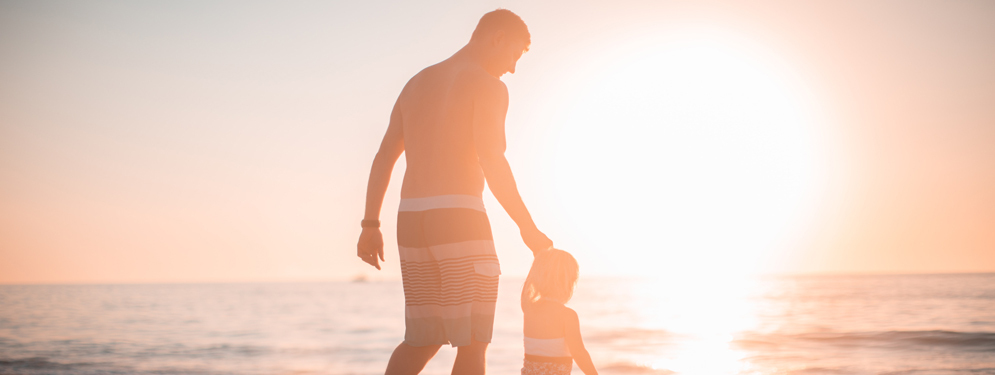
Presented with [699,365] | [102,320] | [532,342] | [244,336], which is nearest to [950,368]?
[699,365]

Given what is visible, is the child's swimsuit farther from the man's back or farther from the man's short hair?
the man's short hair

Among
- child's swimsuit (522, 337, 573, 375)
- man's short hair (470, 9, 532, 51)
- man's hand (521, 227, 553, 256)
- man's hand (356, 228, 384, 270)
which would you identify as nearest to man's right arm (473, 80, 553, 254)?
man's hand (521, 227, 553, 256)

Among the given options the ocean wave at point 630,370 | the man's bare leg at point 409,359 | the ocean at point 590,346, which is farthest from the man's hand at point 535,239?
the ocean wave at point 630,370

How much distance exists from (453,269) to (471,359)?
0.35 meters

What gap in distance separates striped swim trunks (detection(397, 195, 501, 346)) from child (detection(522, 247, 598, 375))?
2.46ft

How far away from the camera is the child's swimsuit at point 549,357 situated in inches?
123

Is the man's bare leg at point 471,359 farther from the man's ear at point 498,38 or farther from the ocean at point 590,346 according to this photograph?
the ocean at point 590,346

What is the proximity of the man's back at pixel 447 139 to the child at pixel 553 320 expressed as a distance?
0.84 meters

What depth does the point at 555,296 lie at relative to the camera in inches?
124

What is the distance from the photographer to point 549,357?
3.15 metres

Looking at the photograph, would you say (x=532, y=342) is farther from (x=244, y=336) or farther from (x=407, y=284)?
(x=244, y=336)

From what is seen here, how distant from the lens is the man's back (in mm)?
2400

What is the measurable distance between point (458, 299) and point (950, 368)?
10.6 meters

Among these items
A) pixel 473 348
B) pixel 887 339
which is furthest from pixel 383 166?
pixel 887 339
